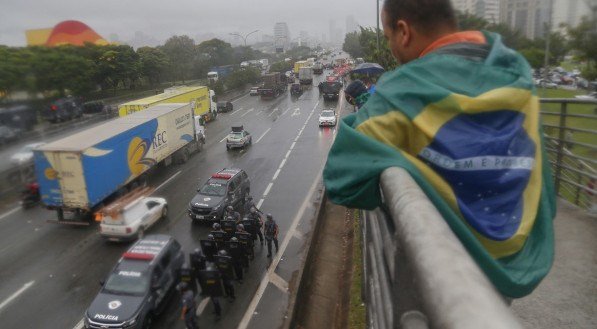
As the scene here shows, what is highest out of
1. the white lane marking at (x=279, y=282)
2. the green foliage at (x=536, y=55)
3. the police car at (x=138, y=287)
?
the green foliage at (x=536, y=55)

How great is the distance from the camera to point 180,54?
66.9 m

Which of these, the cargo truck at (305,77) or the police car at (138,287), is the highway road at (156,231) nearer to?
the police car at (138,287)

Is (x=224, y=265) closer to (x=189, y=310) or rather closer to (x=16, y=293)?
(x=189, y=310)

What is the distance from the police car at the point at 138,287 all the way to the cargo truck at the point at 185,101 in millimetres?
16615

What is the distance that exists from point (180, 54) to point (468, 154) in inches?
2760

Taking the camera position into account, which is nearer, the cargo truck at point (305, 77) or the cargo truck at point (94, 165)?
the cargo truck at point (94, 165)

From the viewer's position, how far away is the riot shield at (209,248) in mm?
12750

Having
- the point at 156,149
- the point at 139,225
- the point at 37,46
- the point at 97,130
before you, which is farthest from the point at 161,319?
the point at 156,149

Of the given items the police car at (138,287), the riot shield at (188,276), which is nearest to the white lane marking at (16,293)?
the police car at (138,287)

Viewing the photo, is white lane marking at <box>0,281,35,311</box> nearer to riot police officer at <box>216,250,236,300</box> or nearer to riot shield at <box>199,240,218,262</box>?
riot shield at <box>199,240,218,262</box>

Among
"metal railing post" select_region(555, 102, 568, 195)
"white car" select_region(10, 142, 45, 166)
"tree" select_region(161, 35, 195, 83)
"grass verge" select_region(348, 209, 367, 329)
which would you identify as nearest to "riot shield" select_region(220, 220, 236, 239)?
"grass verge" select_region(348, 209, 367, 329)

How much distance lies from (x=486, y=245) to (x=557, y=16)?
13721mm

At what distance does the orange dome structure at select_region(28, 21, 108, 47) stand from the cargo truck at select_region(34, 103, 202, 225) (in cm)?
387

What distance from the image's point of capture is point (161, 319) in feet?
37.7
